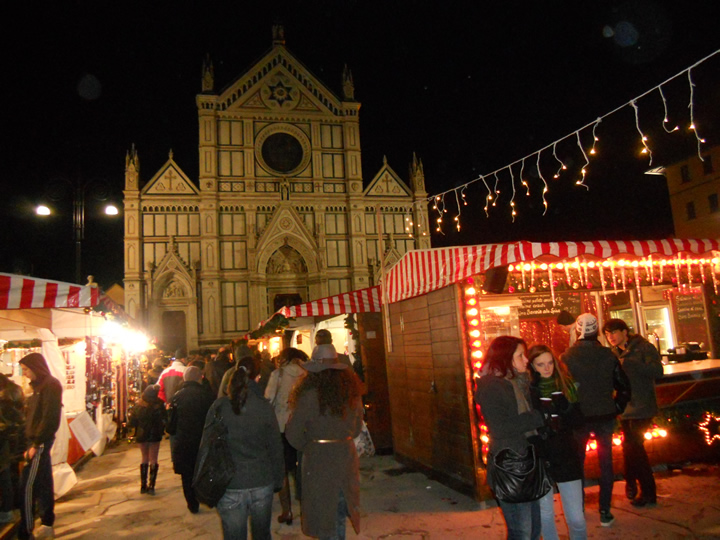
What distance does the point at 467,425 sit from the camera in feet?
19.4

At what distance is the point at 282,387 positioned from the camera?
5445 mm

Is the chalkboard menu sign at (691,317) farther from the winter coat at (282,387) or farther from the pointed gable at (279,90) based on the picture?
the pointed gable at (279,90)

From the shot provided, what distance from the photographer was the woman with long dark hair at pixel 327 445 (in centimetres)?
353

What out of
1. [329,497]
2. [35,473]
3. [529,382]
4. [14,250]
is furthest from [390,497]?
[14,250]

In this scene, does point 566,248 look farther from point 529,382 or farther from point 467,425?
point 529,382

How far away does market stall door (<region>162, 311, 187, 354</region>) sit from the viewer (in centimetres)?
2479

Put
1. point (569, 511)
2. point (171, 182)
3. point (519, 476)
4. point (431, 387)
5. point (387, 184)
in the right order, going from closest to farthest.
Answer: point (519, 476)
point (569, 511)
point (431, 387)
point (171, 182)
point (387, 184)

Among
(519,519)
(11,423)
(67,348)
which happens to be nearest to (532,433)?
(519,519)

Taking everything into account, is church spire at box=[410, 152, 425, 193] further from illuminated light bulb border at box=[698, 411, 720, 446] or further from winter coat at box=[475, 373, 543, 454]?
winter coat at box=[475, 373, 543, 454]

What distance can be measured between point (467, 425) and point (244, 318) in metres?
20.7

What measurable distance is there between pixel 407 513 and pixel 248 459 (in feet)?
9.34

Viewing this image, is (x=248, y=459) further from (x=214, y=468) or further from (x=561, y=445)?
(x=561, y=445)

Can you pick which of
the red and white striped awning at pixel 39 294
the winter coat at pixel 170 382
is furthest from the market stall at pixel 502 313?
the red and white striped awning at pixel 39 294

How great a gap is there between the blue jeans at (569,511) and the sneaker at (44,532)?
514cm
